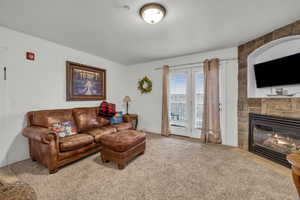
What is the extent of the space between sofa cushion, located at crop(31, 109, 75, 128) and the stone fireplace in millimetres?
3950

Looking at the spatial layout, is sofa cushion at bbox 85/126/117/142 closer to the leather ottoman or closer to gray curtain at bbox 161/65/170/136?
the leather ottoman

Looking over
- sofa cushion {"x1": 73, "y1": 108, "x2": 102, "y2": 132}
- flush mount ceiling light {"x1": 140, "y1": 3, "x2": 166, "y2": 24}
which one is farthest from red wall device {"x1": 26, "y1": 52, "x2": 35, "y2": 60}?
flush mount ceiling light {"x1": 140, "y1": 3, "x2": 166, "y2": 24}

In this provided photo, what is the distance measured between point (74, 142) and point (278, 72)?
12.6 feet

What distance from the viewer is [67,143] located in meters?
2.08

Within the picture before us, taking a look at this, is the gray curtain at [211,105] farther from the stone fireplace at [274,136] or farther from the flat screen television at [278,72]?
the flat screen television at [278,72]

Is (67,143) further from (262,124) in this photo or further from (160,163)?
(262,124)

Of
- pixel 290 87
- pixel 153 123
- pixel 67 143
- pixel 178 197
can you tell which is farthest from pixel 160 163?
pixel 290 87

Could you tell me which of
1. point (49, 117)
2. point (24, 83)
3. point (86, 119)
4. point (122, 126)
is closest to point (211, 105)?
point (122, 126)

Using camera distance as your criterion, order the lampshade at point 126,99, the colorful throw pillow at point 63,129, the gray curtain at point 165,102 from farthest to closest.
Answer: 1. the lampshade at point 126,99
2. the gray curtain at point 165,102
3. the colorful throw pillow at point 63,129

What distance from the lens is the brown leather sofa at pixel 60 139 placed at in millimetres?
1941

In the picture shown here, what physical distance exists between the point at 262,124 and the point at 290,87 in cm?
81

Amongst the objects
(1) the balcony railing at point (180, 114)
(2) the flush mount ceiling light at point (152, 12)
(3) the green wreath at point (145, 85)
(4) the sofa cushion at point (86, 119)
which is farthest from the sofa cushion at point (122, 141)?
(3) the green wreath at point (145, 85)

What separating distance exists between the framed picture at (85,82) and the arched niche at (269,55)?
12.4 ft

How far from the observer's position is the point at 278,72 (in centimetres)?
229
